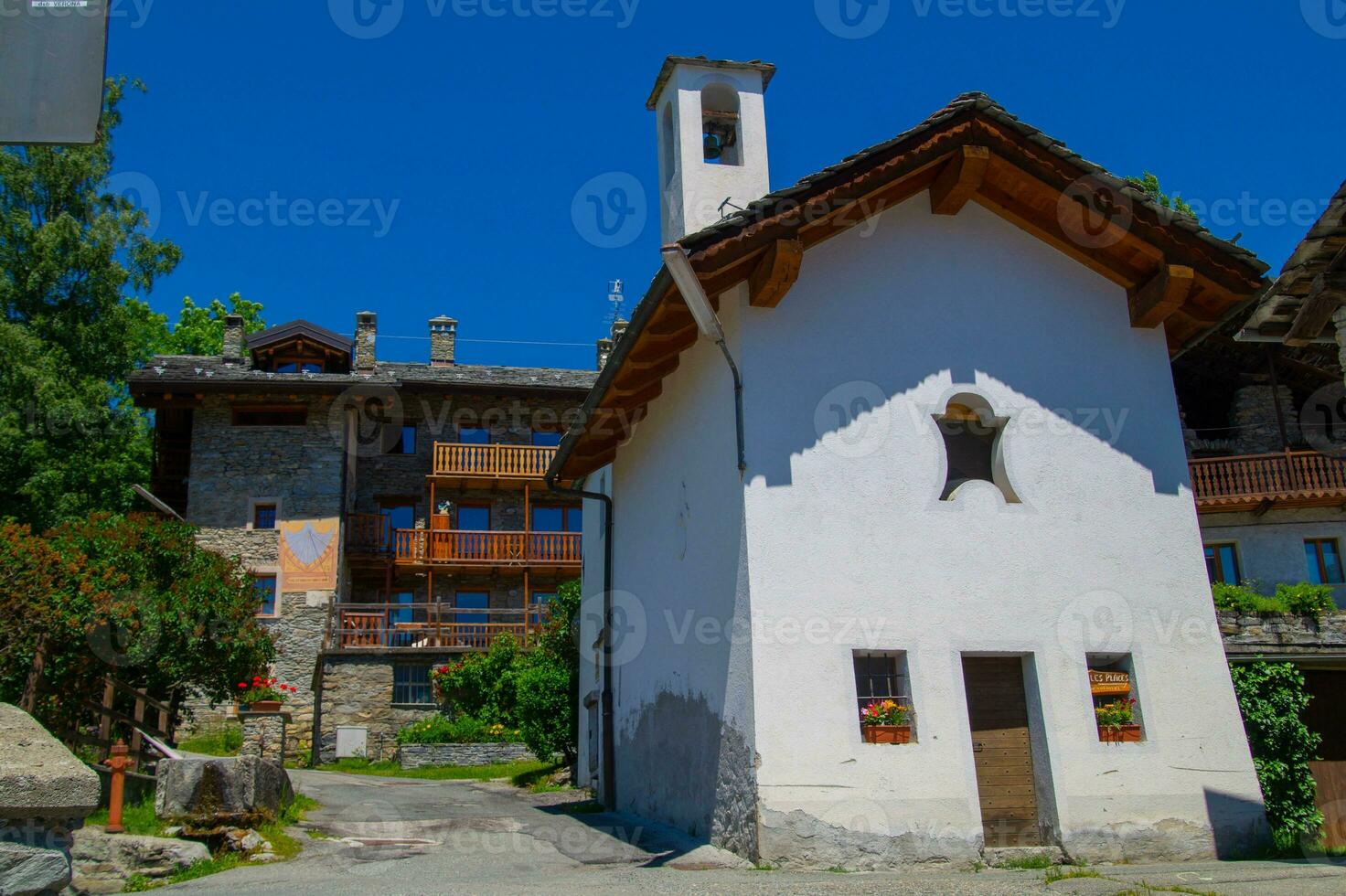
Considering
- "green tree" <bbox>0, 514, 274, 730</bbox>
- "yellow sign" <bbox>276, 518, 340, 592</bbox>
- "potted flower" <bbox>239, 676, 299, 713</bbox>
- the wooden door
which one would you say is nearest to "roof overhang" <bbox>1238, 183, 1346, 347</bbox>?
the wooden door

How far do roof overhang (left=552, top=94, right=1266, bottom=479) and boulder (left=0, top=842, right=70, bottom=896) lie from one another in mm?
5856

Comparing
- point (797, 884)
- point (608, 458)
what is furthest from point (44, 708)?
point (797, 884)

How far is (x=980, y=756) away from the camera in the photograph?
910cm

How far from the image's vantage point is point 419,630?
27.0 metres

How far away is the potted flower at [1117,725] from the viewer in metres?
9.22

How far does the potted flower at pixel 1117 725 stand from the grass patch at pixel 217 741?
16.8 m

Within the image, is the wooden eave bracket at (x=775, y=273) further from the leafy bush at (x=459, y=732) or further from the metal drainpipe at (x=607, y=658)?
the leafy bush at (x=459, y=732)

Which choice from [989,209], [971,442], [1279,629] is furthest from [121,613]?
[1279,629]

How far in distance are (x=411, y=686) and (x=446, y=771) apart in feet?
14.0

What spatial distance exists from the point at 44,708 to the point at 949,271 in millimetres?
9880

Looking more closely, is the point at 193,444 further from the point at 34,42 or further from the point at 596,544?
the point at 34,42

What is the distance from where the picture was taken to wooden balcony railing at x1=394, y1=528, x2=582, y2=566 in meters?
29.8

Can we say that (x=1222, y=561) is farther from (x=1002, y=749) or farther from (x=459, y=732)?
(x=1002, y=749)

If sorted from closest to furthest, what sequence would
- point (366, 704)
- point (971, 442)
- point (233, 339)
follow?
point (971, 442) → point (366, 704) → point (233, 339)
